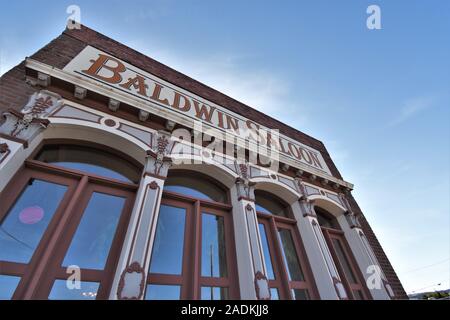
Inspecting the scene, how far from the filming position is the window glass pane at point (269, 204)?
16.8ft

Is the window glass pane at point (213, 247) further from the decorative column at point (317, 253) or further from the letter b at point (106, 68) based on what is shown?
the letter b at point (106, 68)

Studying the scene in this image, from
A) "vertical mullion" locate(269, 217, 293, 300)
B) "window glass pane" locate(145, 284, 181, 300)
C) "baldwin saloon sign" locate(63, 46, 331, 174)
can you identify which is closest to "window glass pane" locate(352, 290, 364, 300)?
"vertical mullion" locate(269, 217, 293, 300)

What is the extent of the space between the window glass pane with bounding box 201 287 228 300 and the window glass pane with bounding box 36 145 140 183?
210cm

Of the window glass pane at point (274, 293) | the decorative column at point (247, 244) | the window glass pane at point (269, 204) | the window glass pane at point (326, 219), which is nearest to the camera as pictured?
the decorative column at point (247, 244)

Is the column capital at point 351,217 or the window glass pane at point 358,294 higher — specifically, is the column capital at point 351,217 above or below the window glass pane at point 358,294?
above

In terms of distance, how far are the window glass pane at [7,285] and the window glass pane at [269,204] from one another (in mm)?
4047

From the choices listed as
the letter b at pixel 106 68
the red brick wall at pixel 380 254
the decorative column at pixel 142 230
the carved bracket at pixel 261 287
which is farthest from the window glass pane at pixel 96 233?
the red brick wall at pixel 380 254

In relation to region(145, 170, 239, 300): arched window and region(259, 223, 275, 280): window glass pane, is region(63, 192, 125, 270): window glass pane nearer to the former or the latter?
region(145, 170, 239, 300): arched window

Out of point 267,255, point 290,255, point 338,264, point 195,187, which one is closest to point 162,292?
point 195,187

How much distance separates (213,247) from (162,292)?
1090mm

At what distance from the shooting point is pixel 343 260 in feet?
17.7

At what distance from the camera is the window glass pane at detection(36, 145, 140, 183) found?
132 inches

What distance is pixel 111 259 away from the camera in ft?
9.27
